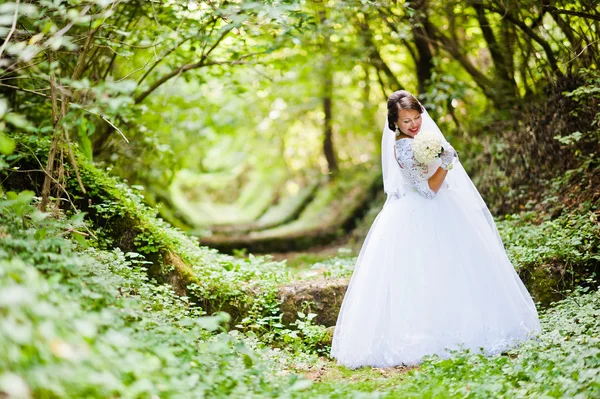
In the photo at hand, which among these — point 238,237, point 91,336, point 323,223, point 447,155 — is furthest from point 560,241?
point 238,237

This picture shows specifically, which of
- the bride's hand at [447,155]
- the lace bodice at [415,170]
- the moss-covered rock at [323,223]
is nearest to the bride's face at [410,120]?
the lace bodice at [415,170]

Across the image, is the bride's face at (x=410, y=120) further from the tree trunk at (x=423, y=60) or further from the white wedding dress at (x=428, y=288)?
the tree trunk at (x=423, y=60)

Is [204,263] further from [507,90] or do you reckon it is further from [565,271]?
[507,90]

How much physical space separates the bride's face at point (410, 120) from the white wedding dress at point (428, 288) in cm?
18

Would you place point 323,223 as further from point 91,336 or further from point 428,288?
point 91,336

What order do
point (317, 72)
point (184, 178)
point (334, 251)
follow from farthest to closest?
point (184, 178), point (317, 72), point (334, 251)

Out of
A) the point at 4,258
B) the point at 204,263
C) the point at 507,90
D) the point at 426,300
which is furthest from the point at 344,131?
the point at 4,258

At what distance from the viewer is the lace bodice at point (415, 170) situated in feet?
17.5

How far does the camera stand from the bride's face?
5512 millimetres

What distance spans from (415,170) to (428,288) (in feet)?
3.76

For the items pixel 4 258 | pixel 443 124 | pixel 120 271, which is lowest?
pixel 120 271

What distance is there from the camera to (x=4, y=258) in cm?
329

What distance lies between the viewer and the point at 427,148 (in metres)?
5.17

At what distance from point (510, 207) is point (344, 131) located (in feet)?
31.8
